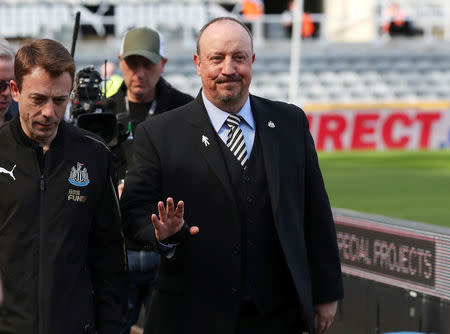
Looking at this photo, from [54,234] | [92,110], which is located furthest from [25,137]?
[92,110]

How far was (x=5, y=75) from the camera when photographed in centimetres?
409

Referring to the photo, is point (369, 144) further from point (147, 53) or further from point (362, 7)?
point (147, 53)

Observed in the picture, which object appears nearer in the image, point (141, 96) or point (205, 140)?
point (205, 140)

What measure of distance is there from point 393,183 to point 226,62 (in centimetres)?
1233

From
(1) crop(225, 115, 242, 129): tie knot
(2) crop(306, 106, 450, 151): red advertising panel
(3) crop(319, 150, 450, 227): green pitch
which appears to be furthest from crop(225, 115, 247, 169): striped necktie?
(2) crop(306, 106, 450, 151): red advertising panel

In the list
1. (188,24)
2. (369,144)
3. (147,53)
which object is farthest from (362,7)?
(147,53)

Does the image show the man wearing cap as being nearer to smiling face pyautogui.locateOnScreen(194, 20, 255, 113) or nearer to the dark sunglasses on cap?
the dark sunglasses on cap

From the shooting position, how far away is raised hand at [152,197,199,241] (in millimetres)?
3230

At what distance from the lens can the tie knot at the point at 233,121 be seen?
143 inches

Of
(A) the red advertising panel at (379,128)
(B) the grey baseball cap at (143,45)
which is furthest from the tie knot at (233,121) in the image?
(A) the red advertising panel at (379,128)

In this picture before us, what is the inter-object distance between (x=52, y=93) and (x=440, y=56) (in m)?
26.7

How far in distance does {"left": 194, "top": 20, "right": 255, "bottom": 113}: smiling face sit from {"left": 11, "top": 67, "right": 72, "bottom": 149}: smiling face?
1.96 ft

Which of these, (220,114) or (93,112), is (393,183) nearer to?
(93,112)

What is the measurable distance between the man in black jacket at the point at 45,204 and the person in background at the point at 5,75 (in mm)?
723
